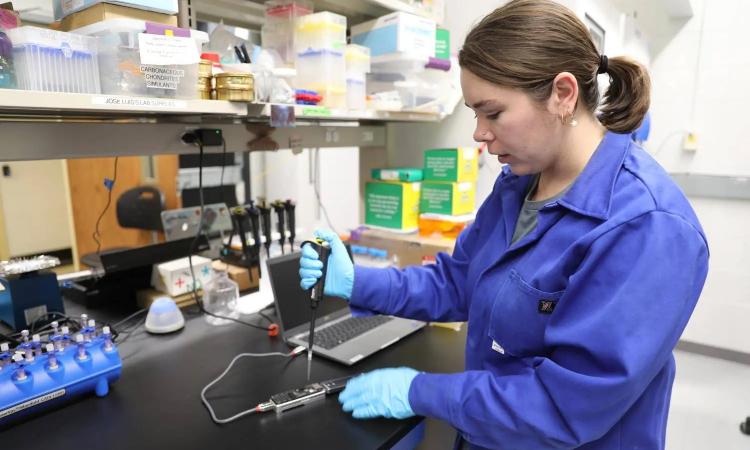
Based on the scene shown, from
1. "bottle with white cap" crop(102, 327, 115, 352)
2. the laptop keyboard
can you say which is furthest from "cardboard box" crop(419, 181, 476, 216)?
"bottle with white cap" crop(102, 327, 115, 352)

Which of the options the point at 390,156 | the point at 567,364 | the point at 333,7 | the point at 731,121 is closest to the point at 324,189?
the point at 390,156

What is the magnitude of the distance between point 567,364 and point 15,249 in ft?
16.6

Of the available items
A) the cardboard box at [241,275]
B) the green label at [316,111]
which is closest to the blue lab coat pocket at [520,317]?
the green label at [316,111]

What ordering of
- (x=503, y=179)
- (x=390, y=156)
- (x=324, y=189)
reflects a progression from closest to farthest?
(x=503, y=179)
(x=390, y=156)
(x=324, y=189)

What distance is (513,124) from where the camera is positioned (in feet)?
2.75

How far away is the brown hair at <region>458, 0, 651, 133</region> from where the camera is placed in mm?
787

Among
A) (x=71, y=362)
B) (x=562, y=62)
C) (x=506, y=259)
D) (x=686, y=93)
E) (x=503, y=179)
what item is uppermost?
(x=686, y=93)

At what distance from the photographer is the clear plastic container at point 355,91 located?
1486 millimetres

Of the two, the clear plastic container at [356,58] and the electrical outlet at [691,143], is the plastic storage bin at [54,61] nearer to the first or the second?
the clear plastic container at [356,58]

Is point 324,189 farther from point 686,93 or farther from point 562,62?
point 562,62

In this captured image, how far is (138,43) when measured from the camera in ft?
2.99

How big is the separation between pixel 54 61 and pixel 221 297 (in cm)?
87

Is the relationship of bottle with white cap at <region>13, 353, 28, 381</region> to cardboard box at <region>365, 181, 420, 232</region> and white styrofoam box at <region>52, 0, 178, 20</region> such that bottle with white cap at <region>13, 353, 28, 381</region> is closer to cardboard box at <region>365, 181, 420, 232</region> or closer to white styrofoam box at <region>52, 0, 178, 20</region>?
white styrofoam box at <region>52, 0, 178, 20</region>

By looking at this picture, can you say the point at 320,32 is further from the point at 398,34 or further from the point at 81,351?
the point at 81,351
